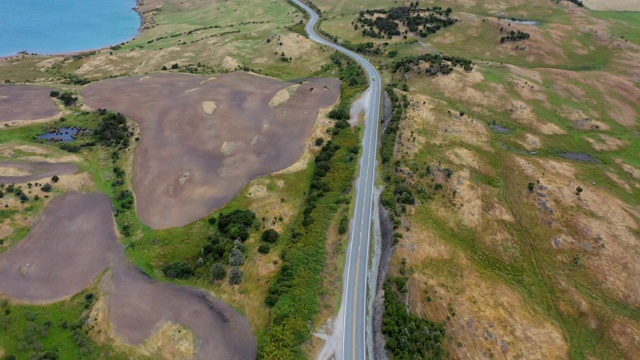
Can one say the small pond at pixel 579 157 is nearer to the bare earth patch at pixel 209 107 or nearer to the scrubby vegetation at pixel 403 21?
the scrubby vegetation at pixel 403 21

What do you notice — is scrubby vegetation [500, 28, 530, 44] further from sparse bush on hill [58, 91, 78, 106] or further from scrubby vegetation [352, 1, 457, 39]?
sparse bush on hill [58, 91, 78, 106]

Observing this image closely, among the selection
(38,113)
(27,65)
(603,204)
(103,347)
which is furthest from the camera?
(27,65)

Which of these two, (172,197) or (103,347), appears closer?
(103,347)

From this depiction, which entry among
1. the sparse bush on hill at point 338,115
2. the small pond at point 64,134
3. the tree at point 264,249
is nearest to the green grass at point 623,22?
the sparse bush on hill at point 338,115

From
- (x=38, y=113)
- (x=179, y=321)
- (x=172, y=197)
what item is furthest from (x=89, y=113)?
(x=179, y=321)

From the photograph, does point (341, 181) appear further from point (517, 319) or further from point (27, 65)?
point (27, 65)

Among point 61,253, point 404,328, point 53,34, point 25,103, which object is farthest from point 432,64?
Answer: point 53,34
